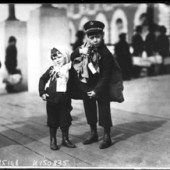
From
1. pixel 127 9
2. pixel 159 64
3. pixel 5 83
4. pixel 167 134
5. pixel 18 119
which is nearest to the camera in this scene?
pixel 167 134

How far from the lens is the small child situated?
405cm

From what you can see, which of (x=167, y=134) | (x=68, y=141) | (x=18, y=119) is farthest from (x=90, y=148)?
(x=18, y=119)

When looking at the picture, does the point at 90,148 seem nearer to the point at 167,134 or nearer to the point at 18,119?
the point at 167,134

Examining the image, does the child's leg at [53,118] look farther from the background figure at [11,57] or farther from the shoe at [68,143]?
the background figure at [11,57]

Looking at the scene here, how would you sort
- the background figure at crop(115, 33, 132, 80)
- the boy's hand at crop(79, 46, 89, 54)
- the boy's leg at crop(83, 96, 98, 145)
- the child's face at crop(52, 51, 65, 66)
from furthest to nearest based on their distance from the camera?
the background figure at crop(115, 33, 132, 80)
the boy's leg at crop(83, 96, 98, 145)
the boy's hand at crop(79, 46, 89, 54)
the child's face at crop(52, 51, 65, 66)

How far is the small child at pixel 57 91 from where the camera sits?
13.3ft

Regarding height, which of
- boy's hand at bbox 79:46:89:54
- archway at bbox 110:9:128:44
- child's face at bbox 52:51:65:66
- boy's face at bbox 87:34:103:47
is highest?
archway at bbox 110:9:128:44

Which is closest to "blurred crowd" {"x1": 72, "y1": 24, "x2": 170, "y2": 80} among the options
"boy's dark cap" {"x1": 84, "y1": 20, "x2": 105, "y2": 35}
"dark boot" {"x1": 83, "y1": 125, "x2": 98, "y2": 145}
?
"dark boot" {"x1": 83, "y1": 125, "x2": 98, "y2": 145}

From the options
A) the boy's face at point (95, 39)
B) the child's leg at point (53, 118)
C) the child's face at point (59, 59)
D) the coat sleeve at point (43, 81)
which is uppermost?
the boy's face at point (95, 39)

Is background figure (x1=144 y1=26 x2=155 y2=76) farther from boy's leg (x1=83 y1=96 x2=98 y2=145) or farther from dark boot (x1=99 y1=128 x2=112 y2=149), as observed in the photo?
dark boot (x1=99 y1=128 x2=112 y2=149)

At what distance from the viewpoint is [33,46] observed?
8648mm

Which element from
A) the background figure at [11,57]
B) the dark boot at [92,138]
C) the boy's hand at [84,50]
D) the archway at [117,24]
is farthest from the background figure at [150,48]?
the boy's hand at [84,50]

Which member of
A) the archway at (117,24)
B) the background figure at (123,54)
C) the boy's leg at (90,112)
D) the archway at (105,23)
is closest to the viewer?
the boy's leg at (90,112)

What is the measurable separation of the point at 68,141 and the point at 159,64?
891 cm
